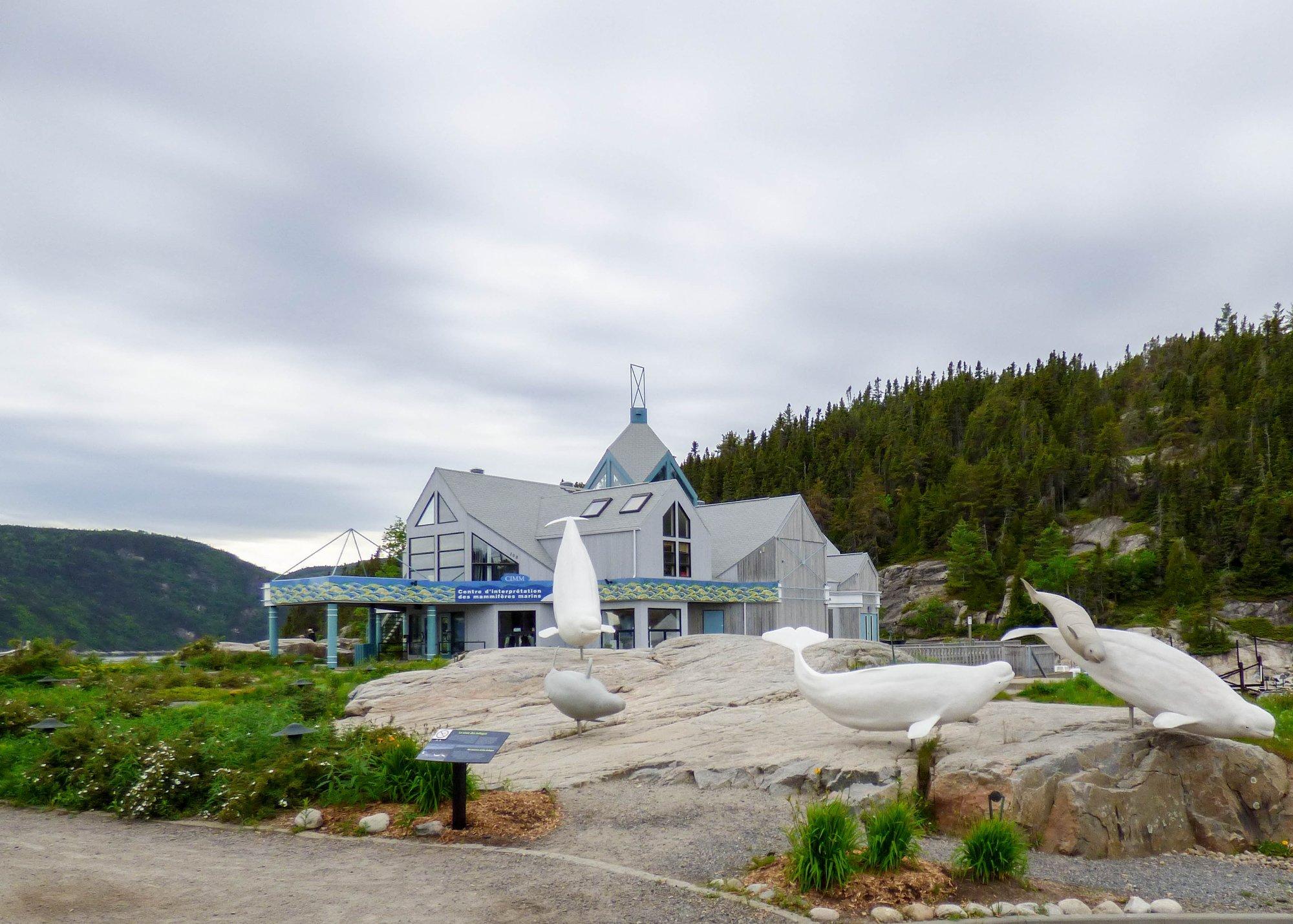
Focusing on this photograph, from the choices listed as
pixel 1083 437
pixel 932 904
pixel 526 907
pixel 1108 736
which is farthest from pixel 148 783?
pixel 1083 437

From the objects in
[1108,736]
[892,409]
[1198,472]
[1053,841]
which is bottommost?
[1053,841]

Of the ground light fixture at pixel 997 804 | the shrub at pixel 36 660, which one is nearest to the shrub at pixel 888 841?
the ground light fixture at pixel 997 804

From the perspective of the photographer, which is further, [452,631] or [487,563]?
[487,563]

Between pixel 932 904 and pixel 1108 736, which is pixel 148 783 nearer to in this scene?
pixel 932 904

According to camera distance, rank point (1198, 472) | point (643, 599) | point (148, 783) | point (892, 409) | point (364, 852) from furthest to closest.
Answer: point (892, 409) → point (1198, 472) → point (643, 599) → point (148, 783) → point (364, 852)

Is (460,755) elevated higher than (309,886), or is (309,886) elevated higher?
(460,755)

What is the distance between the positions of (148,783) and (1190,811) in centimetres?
1078

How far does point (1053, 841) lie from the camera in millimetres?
8695

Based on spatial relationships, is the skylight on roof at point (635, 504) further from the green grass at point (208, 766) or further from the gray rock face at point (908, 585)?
the gray rock face at point (908, 585)

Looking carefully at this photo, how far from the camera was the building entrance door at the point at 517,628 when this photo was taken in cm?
3388

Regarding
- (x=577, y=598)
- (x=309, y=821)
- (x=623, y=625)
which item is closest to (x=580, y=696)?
(x=577, y=598)

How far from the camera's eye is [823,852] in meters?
6.94

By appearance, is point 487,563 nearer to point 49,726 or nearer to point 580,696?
point 49,726

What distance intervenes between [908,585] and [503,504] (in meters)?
46.5
